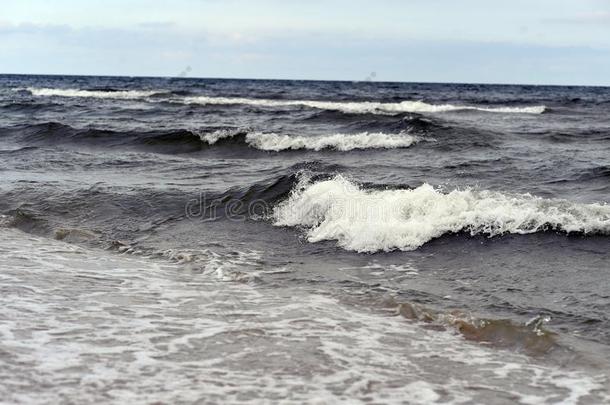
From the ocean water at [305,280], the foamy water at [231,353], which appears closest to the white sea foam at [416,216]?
the ocean water at [305,280]

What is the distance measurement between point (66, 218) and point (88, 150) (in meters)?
7.70

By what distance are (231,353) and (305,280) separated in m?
2.29

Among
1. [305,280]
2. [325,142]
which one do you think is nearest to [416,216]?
[305,280]

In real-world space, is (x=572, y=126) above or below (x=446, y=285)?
above

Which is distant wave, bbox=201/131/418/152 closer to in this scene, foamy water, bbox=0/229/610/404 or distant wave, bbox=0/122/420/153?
distant wave, bbox=0/122/420/153

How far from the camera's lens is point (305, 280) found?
6801 mm

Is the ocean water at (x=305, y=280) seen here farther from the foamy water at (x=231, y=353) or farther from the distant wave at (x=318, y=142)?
the distant wave at (x=318, y=142)

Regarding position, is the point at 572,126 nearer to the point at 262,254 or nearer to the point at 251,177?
the point at 251,177

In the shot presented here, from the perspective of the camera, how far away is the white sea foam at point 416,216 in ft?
27.0

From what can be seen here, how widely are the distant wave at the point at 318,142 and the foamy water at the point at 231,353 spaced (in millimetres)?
10863

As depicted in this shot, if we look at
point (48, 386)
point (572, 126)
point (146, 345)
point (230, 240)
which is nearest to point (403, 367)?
point (146, 345)

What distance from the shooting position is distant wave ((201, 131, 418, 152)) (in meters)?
17.1

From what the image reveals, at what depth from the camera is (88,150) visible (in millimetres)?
16969

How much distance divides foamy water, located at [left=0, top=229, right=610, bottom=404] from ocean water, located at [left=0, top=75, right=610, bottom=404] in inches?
0.7
